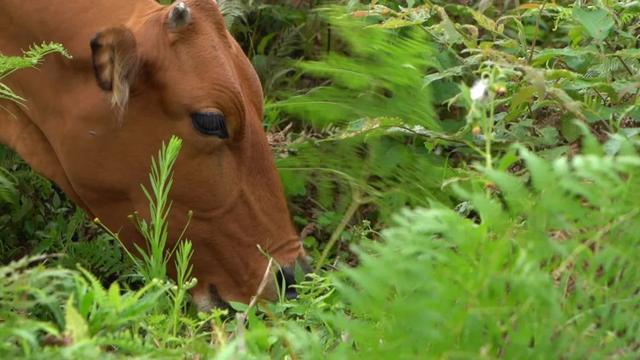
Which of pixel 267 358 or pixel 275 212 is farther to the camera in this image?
pixel 275 212

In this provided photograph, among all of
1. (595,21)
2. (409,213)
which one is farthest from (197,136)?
(409,213)

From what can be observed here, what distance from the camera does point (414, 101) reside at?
4.55m

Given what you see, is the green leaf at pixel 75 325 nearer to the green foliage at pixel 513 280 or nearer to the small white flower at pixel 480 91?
the green foliage at pixel 513 280

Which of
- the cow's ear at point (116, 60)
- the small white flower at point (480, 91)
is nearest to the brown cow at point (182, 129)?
the cow's ear at point (116, 60)

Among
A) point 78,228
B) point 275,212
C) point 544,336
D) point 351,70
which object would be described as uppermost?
point 544,336

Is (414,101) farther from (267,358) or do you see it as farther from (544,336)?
(544,336)

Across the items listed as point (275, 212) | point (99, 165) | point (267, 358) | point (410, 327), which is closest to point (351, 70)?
point (275, 212)

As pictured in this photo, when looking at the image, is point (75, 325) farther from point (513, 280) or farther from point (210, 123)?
point (210, 123)

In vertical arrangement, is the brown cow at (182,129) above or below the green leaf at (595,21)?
below

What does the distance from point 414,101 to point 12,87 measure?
1.47 meters

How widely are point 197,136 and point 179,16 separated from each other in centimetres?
41

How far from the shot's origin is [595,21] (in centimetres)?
414

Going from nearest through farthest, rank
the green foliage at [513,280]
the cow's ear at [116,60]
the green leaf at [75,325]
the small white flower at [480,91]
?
the green foliage at [513,280] < the green leaf at [75,325] < the small white flower at [480,91] < the cow's ear at [116,60]

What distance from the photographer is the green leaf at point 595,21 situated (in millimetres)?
A: 4113
